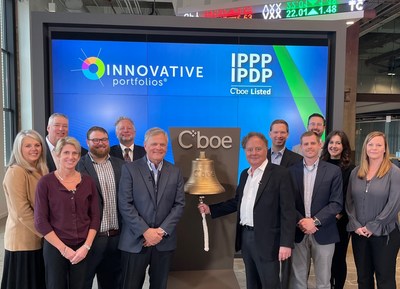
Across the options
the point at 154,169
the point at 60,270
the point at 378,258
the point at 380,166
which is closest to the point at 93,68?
the point at 154,169

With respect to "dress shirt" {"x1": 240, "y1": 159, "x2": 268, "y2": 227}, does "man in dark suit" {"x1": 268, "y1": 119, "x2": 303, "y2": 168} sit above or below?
above

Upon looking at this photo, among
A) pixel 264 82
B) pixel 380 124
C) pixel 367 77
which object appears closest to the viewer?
pixel 264 82

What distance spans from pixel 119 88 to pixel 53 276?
2.77 metres

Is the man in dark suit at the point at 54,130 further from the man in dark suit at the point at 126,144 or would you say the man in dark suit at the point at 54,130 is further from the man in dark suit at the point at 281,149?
the man in dark suit at the point at 281,149

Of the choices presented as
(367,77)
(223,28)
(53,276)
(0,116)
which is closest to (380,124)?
(367,77)

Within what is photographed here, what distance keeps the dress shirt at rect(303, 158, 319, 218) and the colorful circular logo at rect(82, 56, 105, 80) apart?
9.87 ft

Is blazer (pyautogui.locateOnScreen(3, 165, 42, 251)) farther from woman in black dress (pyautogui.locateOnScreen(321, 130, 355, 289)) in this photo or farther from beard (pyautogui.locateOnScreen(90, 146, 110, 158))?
woman in black dress (pyautogui.locateOnScreen(321, 130, 355, 289))

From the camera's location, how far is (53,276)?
230cm

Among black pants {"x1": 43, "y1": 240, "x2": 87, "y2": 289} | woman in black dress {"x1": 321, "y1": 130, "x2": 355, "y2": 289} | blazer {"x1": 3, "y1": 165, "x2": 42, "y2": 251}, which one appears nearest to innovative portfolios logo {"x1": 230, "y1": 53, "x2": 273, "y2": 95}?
woman in black dress {"x1": 321, "y1": 130, "x2": 355, "y2": 289}

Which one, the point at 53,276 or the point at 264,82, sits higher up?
the point at 264,82

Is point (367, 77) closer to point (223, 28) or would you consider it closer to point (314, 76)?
point (314, 76)

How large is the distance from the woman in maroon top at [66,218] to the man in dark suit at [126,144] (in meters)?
0.98

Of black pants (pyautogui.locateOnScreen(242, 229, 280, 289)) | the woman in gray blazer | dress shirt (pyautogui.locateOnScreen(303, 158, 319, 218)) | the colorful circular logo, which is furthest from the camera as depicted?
the colorful circular logo

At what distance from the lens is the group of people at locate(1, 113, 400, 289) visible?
2299mm
